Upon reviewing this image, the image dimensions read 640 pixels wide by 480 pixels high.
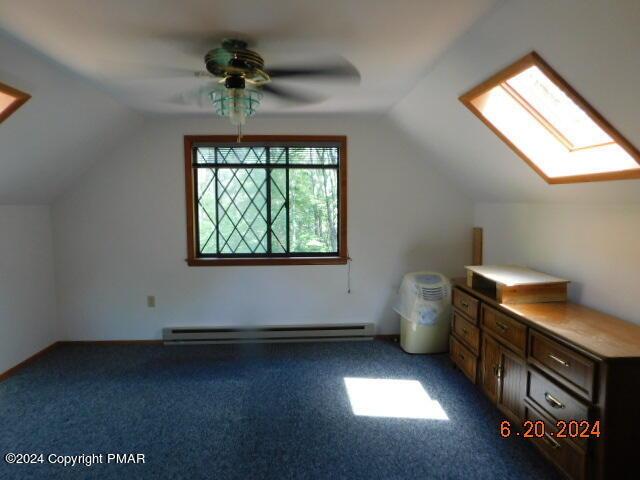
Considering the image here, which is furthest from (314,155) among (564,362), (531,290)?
(564,362)

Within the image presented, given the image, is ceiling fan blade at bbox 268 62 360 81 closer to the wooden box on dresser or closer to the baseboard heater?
the wooden box on dresser

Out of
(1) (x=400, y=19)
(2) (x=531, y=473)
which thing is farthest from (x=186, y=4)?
(2) (x=531, y=473)

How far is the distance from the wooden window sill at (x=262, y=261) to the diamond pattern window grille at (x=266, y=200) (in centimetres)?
10

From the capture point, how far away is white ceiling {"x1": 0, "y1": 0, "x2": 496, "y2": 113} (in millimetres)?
1476

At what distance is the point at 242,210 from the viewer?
138 inches

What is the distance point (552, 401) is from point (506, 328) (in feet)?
1.57

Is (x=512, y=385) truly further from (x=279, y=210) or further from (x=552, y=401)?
(x=279, y=210)

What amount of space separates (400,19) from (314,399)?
2.33 m

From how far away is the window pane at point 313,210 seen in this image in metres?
3.52

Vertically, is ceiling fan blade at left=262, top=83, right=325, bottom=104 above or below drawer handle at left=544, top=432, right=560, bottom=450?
above

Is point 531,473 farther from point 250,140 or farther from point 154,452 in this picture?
point 250,140

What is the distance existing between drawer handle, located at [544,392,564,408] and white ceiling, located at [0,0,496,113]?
1.80 metres

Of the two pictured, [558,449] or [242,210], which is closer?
[558,449]

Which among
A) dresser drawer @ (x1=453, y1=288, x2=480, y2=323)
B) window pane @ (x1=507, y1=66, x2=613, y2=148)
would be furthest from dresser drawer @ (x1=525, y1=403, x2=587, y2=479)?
window pane @ (x1=507, y1=66, x2=613, y2=148)
